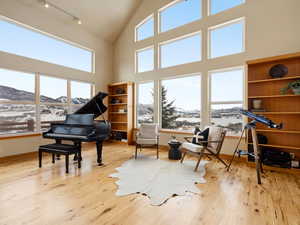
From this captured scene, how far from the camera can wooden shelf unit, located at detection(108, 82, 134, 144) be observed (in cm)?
585

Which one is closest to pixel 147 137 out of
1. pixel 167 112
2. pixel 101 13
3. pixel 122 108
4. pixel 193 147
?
pixel 167 112

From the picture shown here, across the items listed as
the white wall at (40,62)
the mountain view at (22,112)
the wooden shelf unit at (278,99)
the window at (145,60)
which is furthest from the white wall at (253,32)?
the mountain view at (22,112)

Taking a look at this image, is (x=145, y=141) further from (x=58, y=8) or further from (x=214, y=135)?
(x=58, y=8)

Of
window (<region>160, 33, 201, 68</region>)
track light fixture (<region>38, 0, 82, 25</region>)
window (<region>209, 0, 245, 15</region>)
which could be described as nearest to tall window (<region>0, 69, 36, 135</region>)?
track light fixture (<region>38, 0, 82, 25</region>)

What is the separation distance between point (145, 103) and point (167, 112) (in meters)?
0.95

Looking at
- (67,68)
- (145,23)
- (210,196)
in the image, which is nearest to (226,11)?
(145,23)

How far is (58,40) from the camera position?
5.05 metres

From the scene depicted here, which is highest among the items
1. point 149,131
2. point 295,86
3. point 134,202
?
point 295,86

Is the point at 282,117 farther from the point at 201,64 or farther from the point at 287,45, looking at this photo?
the point at 201,64

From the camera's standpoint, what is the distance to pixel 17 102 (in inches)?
166

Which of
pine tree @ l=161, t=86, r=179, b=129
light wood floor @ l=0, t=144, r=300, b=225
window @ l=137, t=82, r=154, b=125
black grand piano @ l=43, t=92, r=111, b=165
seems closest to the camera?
light wood floor @ l=0, t=144, r=300, b=225

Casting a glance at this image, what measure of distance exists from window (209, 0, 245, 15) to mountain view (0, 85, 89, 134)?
5272 mm

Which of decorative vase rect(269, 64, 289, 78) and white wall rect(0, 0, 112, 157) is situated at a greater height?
white wall rect(0, 0, 112, 157)

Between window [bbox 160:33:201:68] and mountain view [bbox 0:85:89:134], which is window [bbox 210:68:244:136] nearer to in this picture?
window [bbox 160:33:201:68]
